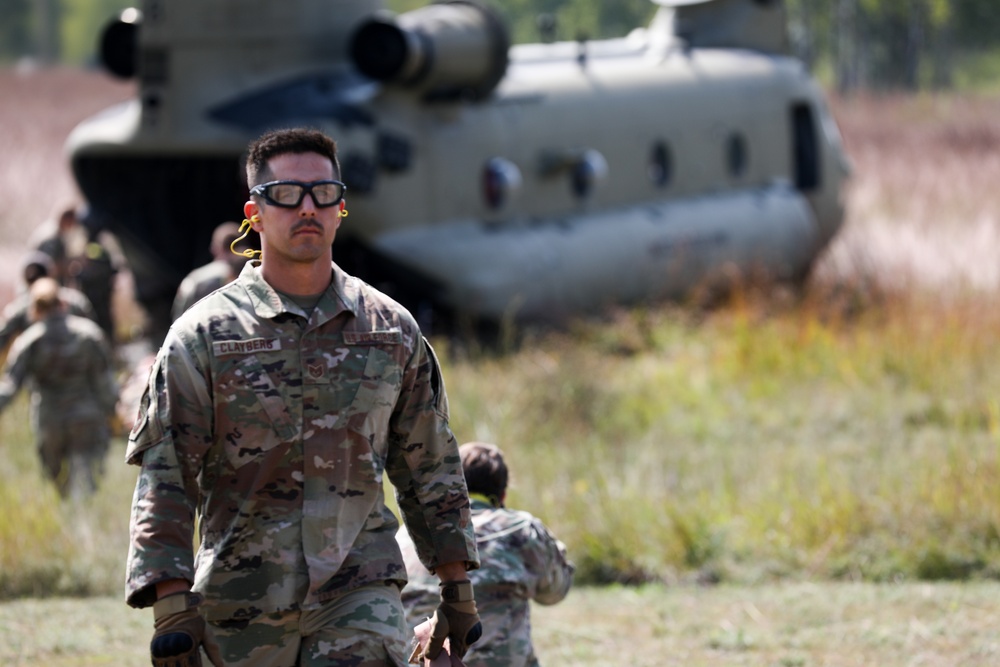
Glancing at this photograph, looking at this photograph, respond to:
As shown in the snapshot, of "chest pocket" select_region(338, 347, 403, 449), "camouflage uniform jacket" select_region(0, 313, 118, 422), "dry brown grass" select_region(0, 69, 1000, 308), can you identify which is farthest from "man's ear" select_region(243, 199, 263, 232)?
"dry brown grass" select_region(0, 69, 1000, 308)

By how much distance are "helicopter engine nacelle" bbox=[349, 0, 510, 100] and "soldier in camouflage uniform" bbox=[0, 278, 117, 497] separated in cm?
411

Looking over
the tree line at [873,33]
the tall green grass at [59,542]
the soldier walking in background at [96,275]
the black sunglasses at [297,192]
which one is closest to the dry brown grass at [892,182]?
the soldier walking in background at [96,275]

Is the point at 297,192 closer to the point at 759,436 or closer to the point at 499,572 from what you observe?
the point at 499,572

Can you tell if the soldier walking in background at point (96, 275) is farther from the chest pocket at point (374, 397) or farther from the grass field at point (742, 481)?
the chest pocket at point (374, 397)

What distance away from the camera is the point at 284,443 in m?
4.04

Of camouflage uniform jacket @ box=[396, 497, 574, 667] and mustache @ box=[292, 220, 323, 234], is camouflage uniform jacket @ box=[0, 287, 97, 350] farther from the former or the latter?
mustache @ box=[292, 220, 323, 234]

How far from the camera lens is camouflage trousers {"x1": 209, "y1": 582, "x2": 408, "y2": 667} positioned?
4012 millimetres

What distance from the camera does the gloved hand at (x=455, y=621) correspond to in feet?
13.9

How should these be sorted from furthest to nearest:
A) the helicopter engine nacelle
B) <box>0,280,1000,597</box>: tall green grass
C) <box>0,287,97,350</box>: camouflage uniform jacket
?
the helicopter engine nacelle, <box>0,287,97,350</box>: camouflage uniform jacket, <box>0,280,1000,597</box>: tall green grass

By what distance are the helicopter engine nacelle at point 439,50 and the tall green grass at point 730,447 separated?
2.11 metres

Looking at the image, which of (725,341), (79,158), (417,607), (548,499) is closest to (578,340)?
(725,341)

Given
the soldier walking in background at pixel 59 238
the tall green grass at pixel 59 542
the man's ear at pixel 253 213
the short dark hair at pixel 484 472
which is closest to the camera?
the man's ear at pixel 253 213

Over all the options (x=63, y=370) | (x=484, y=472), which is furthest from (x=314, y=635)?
(x=63, y=370)

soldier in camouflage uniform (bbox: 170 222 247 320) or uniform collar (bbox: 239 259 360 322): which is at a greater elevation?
uniform collar (bbox: 239 259 360 322)
